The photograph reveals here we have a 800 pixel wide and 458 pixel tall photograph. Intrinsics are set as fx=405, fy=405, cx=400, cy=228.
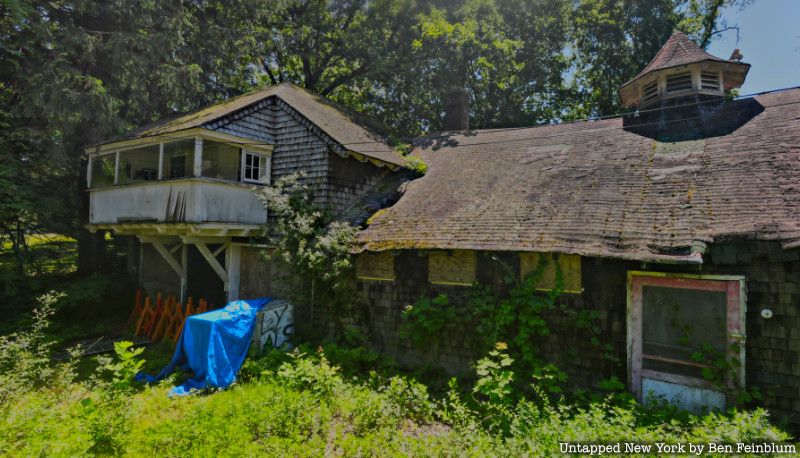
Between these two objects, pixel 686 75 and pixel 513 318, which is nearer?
pixel 513 318

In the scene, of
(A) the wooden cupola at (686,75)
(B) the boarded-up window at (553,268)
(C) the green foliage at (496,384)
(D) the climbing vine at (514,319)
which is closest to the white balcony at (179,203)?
(D) the climbing vine at (514,319)

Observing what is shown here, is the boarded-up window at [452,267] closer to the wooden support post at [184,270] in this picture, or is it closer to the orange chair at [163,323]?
the orange chair at [163,323]

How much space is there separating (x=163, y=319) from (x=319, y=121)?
25.3 feet

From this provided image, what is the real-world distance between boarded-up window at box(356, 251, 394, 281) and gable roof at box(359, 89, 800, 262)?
0.45 m

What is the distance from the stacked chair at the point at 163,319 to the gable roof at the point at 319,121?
5097mm

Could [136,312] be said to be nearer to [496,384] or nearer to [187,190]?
[187,190]

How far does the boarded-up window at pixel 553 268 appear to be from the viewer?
24.5ft

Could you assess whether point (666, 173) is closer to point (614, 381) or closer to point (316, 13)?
point (614, 381)

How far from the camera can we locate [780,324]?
20.0 ft

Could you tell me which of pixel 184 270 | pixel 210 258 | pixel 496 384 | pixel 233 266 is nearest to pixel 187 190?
pixel 210 258

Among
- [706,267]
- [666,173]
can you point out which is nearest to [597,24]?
[666,173]

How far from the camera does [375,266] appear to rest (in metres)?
9.65

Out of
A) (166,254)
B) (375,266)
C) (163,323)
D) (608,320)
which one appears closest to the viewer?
(608,320)

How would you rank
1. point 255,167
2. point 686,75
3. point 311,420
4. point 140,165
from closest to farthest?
point 311,420, point 686,75, point 255,167, point 140,165
